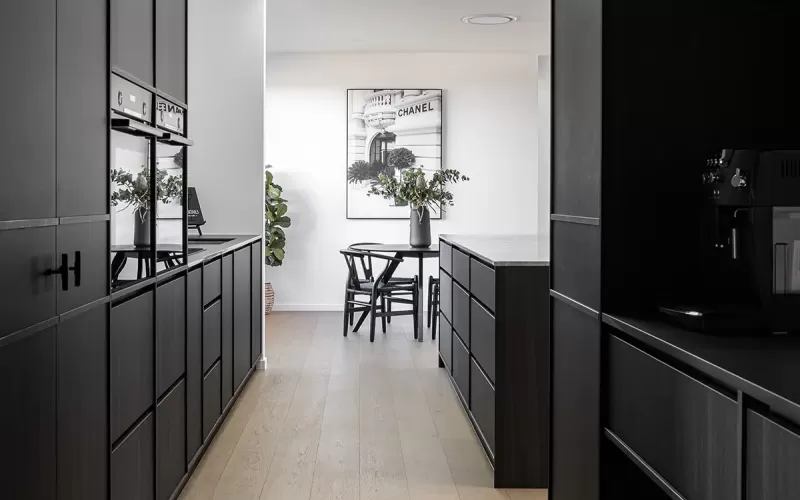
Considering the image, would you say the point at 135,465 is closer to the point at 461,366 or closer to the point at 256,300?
the point at 461,366

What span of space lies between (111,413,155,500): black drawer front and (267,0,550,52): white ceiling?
4.52 meters

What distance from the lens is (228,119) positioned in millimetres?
5730

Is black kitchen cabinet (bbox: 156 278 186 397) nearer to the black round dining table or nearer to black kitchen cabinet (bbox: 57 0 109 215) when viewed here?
black kitchen cabinet (bbox: 57 0 109 215)

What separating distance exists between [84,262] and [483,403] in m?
2.10

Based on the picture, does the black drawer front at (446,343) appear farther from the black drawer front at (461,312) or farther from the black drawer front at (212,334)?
the black drawer front at (212,334)

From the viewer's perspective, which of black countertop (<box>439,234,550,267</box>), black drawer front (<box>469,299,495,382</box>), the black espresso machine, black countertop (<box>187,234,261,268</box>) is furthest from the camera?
black countertop (<box>187,234,261,268</box>)

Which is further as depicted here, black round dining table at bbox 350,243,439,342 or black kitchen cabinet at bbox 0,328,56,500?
black round dining table at bbox 350,243,439,342

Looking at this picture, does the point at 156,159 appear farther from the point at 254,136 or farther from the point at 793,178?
the point at 254,136

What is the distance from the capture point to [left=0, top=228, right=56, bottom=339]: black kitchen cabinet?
5.17 feet

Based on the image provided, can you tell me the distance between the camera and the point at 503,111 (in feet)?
28.9

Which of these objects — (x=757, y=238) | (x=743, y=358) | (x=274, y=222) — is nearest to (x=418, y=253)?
(x=274, y=222)

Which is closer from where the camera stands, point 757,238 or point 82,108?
point 757,238

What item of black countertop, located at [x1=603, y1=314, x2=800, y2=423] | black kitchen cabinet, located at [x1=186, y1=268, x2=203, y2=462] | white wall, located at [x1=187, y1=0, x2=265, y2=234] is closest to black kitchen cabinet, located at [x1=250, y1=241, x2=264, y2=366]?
white wall, located at [x1=187, y1=0, x2=265, y2=234]

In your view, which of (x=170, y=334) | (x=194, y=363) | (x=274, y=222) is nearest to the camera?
(x=170, y=334)
